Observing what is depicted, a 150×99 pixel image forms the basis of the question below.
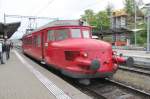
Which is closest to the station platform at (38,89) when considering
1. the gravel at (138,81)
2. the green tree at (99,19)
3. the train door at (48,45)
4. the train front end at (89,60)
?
the train front end at (89,60)

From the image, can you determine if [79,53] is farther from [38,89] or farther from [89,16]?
[89,16]

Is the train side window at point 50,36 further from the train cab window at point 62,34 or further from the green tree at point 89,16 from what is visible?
the green tree at point 89,16

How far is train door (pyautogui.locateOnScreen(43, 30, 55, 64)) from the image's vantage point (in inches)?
631

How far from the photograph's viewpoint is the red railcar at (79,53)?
13016 millimetres

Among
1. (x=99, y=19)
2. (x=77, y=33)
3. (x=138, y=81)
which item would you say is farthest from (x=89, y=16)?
(x=77, y=33)

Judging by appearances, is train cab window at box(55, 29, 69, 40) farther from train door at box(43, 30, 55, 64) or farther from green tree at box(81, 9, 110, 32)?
green tree at box(81, 9, 110, 32)

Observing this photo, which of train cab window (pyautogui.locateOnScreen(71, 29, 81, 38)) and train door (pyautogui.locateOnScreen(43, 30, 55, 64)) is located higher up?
train cab window (pyautogui.locateOnScreen(71, 29, 81, 38))

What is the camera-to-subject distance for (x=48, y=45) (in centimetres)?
1650

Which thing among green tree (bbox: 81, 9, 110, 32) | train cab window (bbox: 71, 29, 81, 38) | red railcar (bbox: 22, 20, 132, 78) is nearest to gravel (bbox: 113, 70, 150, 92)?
red railcar (bbox: 22, 20, 132, 78)

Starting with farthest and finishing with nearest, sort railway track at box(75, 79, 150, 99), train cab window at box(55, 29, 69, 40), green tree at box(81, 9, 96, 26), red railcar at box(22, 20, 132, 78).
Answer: green tree at box(81, 9, 96, 26), train cab window at box(55, 29, 69, 40), red railcar at box(22, 20, 132, 78), railway track at box(75, 79, 150, 99)

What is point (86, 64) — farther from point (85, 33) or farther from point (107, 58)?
point (85, 33)

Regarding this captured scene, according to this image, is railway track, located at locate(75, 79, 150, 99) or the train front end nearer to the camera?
railway track, located at locate(75, 79, 150, 99)

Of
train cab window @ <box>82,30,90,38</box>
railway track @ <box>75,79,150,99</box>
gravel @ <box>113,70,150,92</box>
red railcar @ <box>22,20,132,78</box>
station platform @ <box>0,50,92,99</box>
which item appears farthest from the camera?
train cab window @ <box>82,30,90,38</box>

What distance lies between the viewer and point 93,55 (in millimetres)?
13203
